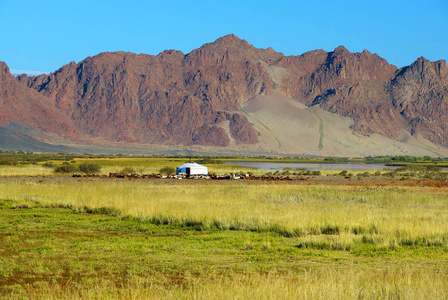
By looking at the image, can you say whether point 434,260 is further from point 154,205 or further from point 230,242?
point 154,205

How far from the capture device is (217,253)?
14695 mm

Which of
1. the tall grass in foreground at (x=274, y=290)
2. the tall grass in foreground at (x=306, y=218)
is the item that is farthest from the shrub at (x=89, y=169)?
the tall grass in foreground at (x=274, y=290)

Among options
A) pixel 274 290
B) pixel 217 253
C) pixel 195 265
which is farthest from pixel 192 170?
pixel 274 290

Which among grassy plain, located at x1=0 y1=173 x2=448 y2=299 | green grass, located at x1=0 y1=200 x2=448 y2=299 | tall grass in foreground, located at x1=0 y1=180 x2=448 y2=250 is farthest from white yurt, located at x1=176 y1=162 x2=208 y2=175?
green grass, located at x1=0 y1=200 x2=448 y2=299

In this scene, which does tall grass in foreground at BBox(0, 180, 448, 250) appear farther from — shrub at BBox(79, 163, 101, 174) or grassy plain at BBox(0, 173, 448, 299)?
shrub at BBox(79, 163, 101, 174)

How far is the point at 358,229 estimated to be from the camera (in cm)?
1814

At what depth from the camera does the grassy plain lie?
975 cm

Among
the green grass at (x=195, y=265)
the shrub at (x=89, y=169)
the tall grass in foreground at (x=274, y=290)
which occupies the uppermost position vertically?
the shrub at (x=89, y=169)

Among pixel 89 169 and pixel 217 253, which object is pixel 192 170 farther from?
pixel 217 253

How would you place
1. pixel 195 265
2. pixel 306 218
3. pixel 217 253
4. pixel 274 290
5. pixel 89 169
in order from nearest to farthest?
pixel 274 290, pixel 195 265, pixel 217 253, pixel 306 218, pixel 89 169

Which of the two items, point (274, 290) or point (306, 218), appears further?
point (306, 218)

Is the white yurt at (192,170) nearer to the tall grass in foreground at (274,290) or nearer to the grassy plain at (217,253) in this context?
the grassy plain at (217,253)

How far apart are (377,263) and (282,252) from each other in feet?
8.75

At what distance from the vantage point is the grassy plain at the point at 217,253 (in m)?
9.75
